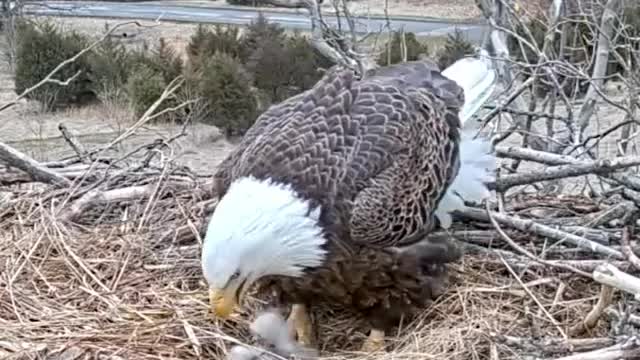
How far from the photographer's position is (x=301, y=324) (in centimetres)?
341

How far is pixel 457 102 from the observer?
3727mm

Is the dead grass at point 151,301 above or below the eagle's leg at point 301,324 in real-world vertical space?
above

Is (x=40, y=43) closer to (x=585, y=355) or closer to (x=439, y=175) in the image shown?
(x=439, y=175)

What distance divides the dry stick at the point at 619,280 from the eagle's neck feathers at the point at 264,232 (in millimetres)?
786

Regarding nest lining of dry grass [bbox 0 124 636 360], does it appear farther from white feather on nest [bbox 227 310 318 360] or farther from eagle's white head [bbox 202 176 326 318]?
eagle's white head [bbox 202 176 326 318]

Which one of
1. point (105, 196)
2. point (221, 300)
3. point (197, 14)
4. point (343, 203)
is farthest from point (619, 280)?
point (197, 14)

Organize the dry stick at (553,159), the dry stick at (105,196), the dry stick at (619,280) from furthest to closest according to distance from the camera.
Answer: the dry stick at (105,196) < the dry stick at (553,159) < the dry stick at (619,280)

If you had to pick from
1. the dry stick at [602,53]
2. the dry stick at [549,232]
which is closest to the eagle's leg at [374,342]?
the dry stick at [549,232]

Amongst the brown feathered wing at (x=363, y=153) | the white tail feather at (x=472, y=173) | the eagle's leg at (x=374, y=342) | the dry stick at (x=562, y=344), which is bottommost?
the eagle's leg at (x=374, y=342)

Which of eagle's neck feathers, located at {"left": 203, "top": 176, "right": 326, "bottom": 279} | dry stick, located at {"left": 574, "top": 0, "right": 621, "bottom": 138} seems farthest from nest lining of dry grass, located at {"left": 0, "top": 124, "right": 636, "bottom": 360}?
dry stick, located at {"left": 574, "top": 0, "right": 621, "bottom": 138}

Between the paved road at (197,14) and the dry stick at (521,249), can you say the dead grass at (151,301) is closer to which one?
the dry stick at (521,249)

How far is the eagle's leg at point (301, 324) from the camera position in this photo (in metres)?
3.38

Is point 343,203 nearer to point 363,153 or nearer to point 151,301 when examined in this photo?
point 363,153

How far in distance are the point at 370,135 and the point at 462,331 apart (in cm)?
66
